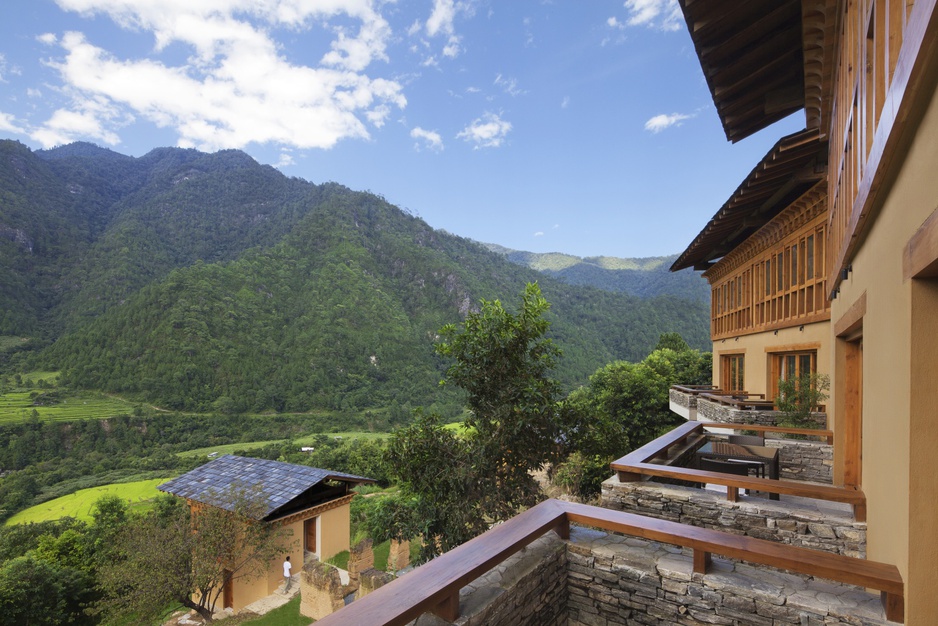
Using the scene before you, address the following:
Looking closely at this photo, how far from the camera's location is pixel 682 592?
2.56 metres

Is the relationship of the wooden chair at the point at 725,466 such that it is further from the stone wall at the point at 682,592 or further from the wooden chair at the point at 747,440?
the stone wall at the point at 682,592

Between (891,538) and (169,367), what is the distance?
7218 centimetres

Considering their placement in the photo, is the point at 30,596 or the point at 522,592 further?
the point at 30,596

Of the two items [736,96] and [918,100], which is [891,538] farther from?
[736,96]

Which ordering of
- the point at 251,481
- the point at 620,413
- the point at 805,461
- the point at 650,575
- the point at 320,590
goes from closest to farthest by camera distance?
1. the point at 650,575
2. the point at 805,461
3. the point at 320,590
4. the point at 251,481
5. the point at 620,413

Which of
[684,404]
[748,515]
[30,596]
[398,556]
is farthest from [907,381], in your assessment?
[30,596]

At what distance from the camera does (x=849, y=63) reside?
3074mm

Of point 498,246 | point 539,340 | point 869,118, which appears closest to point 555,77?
point 539,340

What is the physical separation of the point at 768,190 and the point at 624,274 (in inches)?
5077

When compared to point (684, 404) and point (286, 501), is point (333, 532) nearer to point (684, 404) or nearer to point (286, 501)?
point (286, 501)

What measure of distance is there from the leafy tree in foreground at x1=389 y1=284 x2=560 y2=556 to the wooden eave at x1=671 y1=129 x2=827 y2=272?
4.04 metres

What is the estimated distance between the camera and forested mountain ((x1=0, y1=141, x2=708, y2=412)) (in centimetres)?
→ 6347

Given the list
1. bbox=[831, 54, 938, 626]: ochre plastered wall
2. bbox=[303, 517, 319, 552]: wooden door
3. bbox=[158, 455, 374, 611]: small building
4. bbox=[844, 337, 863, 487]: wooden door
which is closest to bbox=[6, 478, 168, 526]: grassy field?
bbox=[158, 455, 374, 611]: small building

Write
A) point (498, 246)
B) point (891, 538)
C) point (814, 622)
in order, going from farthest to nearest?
point (498, 246) < point (814, 622) < point (891, 538)
